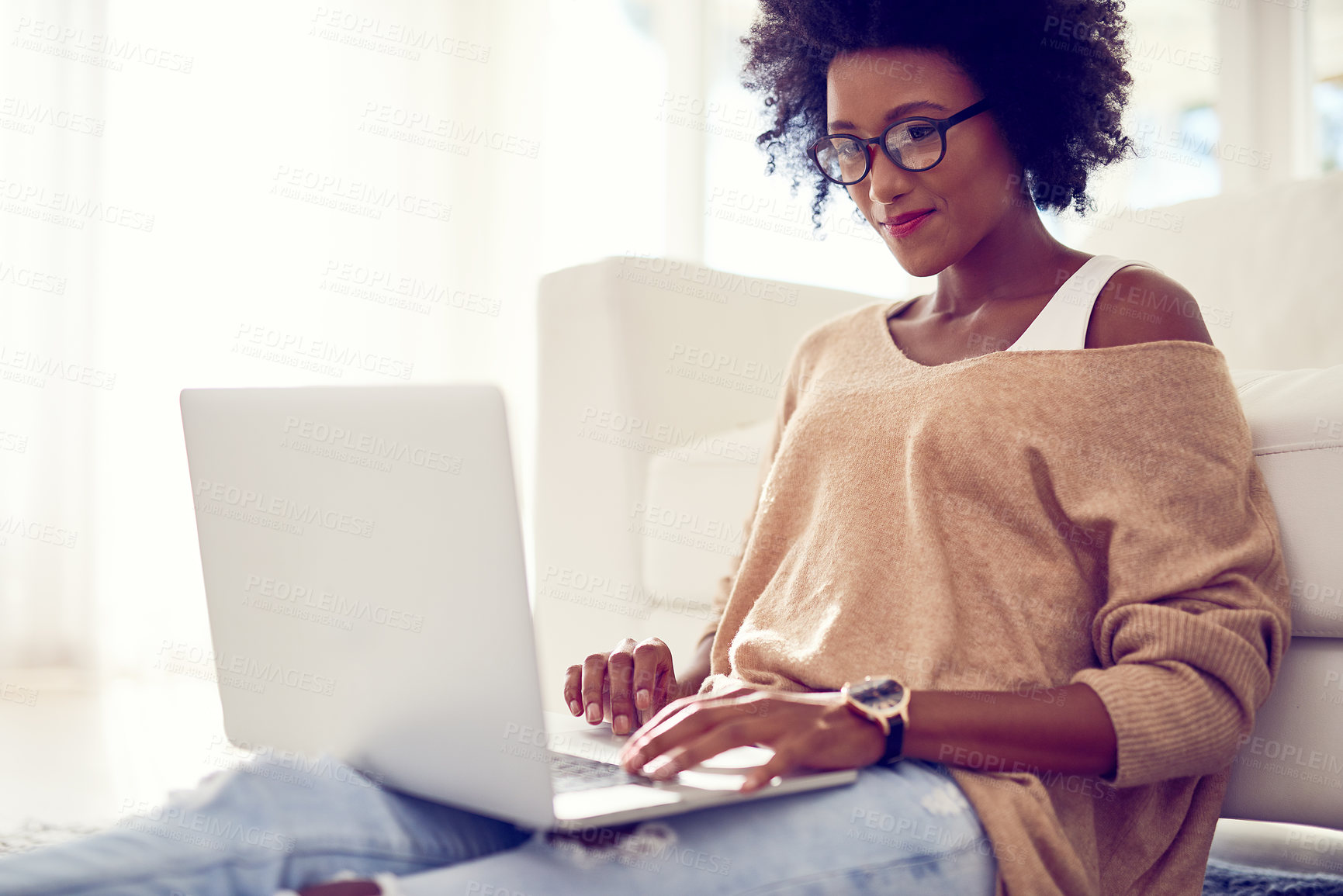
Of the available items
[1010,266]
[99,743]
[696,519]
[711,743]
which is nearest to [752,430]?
[696,519]

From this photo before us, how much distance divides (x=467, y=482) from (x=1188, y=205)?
3.94ft

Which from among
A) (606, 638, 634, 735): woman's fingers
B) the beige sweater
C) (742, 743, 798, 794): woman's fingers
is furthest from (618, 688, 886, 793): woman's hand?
(606, 638, 634, 735): woman's fingers

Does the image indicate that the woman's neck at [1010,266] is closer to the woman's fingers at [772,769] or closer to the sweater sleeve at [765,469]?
the sweater sleeve at [765,469]

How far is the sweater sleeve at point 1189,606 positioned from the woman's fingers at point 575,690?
42 centimetres

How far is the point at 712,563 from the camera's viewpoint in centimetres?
161

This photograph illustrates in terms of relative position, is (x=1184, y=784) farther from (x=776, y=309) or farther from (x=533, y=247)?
(x=533, y=247)

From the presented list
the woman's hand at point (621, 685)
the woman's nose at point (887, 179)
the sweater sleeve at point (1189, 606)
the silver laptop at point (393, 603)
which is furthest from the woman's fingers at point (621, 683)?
the woman's nose at point (887, 179)

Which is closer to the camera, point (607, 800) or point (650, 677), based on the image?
point (607, 800)

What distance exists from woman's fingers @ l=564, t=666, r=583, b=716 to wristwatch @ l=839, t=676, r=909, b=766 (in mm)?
304

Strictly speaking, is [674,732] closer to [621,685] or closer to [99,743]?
[621,685]

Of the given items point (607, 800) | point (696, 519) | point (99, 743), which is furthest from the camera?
point (99, 743)

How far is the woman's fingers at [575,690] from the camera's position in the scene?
0.98 metres

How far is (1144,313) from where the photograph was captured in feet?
2.95

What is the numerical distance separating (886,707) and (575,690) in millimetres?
329
